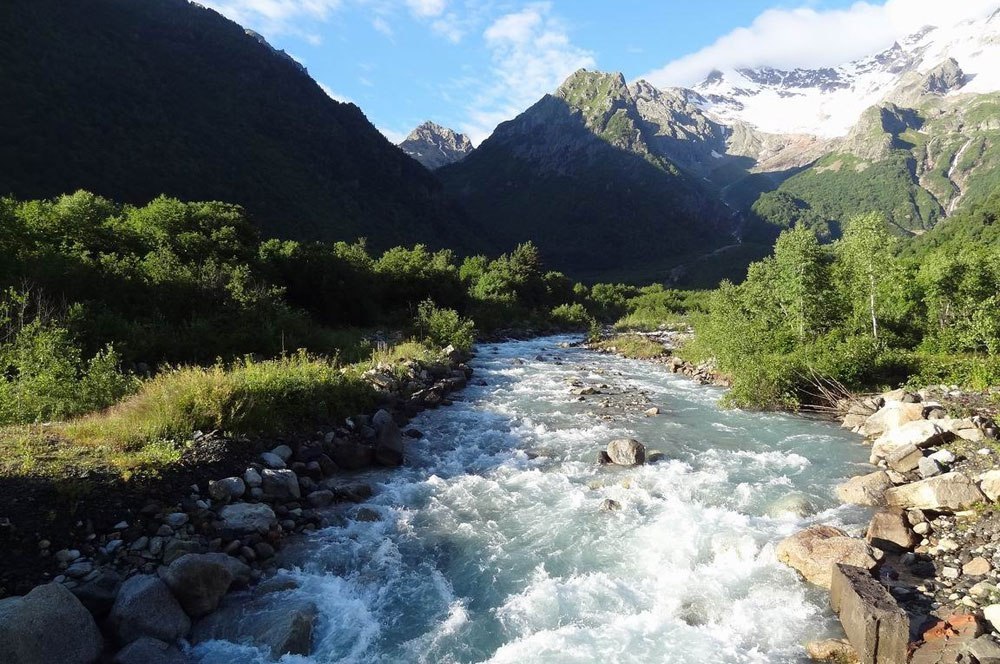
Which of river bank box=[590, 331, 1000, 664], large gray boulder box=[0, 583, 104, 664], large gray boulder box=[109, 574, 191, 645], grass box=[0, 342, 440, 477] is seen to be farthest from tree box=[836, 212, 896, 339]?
large gray boulder box=[0, 583, 104, 664]

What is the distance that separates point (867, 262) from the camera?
23.9m

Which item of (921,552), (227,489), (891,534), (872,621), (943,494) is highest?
(227,489)

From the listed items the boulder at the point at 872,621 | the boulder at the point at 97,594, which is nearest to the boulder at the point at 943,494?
the boulder at the point at 872,621

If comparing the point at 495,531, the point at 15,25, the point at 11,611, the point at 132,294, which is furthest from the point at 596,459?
the point at 15,25

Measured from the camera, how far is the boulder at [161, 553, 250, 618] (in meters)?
7.39

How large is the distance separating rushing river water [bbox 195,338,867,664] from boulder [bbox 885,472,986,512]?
96 cm

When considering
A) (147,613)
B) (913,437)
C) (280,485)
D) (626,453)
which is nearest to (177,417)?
(280,485)

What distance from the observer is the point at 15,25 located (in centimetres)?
6925

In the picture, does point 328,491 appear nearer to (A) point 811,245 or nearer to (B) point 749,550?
(B) point 749,550

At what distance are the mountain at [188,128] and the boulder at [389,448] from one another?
54.7m

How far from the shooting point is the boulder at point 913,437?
507 inches

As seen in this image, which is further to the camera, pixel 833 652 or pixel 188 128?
pixel 188 128

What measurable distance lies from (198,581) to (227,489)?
2.46 meters

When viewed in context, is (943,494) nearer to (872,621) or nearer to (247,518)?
(872,621)
